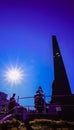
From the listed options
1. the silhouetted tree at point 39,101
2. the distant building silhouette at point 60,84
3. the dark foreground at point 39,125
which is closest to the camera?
the dark foreground at point 39,125

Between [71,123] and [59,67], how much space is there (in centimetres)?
921

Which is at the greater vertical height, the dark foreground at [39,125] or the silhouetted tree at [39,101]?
the silhouetted tree at [39,101]

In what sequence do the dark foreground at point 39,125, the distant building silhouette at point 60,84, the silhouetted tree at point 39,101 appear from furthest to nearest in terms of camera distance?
the distant building silhouette at point 60,84 → the silhouetted tree at point 39,101 → the dark foreground at point 39,125

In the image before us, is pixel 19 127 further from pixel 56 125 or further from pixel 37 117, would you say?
pixel 56 125

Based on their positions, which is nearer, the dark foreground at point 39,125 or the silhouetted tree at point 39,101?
the dark foreground at point 39,125

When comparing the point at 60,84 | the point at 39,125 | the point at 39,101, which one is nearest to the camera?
the point at 39,125

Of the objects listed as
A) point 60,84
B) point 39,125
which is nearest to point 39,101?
point 39,125

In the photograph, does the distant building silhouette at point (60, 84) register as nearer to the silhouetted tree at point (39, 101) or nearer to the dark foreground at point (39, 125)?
the silhouetted tree at point (39, 101)

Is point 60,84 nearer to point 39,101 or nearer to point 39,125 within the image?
point 39,101

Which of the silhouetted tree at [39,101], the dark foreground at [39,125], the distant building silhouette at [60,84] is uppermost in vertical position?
the distant building silhouette at [60,84]

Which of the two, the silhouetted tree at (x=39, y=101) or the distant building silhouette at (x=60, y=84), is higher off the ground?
the distant building silhouette at (x=60, y=84)

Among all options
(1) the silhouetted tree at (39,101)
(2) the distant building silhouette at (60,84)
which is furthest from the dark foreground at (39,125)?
(2) the distant building silhouette at (60,84)

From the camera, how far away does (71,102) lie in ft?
44.4

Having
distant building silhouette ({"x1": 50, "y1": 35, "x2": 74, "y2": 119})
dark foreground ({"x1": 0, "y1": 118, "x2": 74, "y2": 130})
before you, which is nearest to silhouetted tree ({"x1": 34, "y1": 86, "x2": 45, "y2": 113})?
dark foreground ({"x1": 0, "y1": 118, "x2": 74, "y2": 130})
